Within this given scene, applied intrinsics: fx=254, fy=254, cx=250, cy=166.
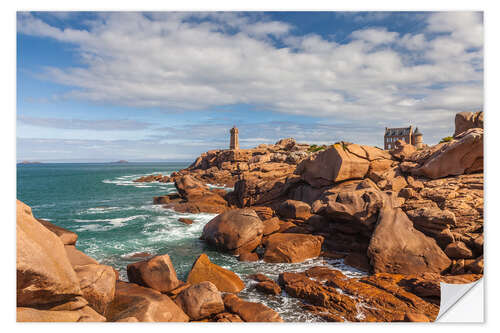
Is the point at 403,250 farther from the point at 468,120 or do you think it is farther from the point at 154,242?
the point at 154,242

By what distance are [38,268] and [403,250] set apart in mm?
11515

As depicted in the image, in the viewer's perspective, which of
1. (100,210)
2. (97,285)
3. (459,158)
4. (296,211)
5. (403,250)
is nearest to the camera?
(97,285)

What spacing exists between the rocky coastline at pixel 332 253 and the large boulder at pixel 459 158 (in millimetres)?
48

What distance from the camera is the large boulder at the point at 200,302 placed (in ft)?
24.0

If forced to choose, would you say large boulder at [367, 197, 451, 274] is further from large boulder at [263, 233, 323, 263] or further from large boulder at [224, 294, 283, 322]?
large boulder at [224, 294, 283, 322]

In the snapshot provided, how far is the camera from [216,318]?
7402mm

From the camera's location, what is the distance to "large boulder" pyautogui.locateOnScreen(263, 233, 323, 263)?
12375mm

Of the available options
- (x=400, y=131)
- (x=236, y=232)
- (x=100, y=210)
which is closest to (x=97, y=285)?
(x=236, y=232)

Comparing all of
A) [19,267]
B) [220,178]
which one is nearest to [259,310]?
[19,267]

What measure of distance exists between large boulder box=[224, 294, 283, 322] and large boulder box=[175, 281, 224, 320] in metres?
0.40

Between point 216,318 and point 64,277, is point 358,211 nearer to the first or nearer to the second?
point 216,318

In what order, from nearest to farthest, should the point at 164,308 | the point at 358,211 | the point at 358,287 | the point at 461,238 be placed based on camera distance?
the point at 164,308
the point at 358,287
the point at 461,238
the point at 358,211

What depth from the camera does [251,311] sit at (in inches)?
294
